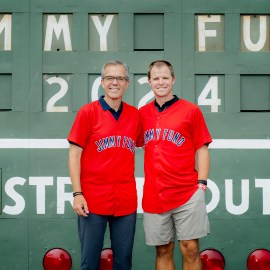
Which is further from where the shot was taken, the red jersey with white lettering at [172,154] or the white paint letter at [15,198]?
the white paint letter at [15,198]

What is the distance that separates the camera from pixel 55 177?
3363mm

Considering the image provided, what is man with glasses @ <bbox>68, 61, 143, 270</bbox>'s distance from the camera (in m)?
3.03

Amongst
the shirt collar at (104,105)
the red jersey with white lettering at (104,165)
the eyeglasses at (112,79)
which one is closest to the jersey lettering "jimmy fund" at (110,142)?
the red jersey with white lettering at (104,165)

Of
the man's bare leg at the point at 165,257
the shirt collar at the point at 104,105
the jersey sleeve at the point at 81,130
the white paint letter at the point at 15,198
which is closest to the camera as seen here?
the jersey sleeve at the point at 81,130

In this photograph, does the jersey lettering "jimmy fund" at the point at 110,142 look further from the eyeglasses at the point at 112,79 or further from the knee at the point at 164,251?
the knee at the point at 164,251

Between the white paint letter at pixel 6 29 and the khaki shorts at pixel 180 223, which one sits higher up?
the white paint letter at pixel 6 29

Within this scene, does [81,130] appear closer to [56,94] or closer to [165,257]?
[56,94]

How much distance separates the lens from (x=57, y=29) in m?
3.40

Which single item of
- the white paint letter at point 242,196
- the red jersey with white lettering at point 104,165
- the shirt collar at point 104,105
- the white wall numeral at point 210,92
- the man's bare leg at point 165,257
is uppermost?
the white wall numeral at point 210,92

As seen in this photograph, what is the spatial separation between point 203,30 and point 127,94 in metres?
0.64

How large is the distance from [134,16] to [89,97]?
59 centimetres

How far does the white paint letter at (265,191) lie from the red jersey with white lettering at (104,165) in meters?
0.85

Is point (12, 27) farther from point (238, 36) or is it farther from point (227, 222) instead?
point (227, 222)

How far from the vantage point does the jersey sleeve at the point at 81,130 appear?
2984 mm
